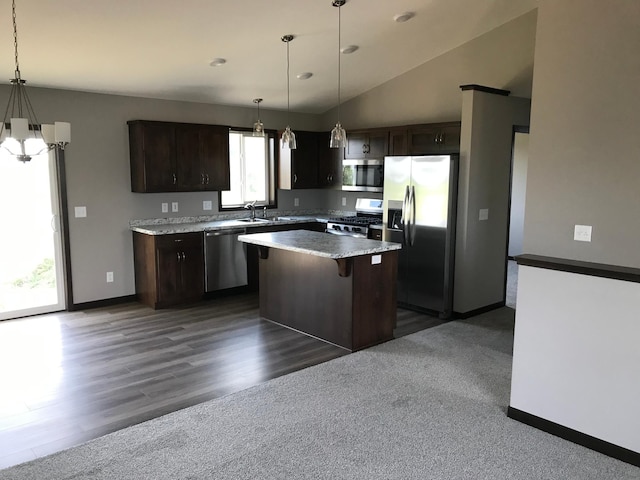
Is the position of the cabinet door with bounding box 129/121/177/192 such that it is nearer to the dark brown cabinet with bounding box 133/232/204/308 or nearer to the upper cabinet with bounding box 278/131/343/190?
the dark brown cabinet with bounding box 133/232/204/308

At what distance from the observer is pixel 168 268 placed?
586cm

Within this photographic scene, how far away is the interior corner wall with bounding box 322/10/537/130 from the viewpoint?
5527 millimetres

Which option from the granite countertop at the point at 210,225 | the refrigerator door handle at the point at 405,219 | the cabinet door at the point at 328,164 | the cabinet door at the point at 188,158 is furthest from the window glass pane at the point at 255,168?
the refrigerator door handle at the point at 405,219

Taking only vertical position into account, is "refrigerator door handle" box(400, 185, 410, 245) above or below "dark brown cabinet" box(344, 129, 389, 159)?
below

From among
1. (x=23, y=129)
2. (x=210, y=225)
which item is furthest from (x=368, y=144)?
(x=23, y=129)

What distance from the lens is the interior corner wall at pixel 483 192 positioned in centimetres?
534

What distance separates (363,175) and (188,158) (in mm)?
2333

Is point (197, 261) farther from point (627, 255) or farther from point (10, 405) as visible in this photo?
point (627, 255)

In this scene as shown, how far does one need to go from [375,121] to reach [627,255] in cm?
441

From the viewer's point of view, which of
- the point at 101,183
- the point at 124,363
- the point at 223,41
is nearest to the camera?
the point at 124,363

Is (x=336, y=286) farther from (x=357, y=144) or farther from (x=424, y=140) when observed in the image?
(x=357, y=144)

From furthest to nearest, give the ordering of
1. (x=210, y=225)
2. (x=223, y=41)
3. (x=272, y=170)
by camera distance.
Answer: (x=272, y=170)
(x=210, y=225)
(x=223, y=41)

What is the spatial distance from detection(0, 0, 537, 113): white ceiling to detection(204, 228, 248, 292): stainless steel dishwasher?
71.0 inches

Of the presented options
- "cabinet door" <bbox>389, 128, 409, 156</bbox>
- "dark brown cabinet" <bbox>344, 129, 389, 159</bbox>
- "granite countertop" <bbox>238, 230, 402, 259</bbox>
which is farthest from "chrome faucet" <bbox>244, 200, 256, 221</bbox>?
"cabinet door" <bbox>389, 128, 409, 156</bbox>
